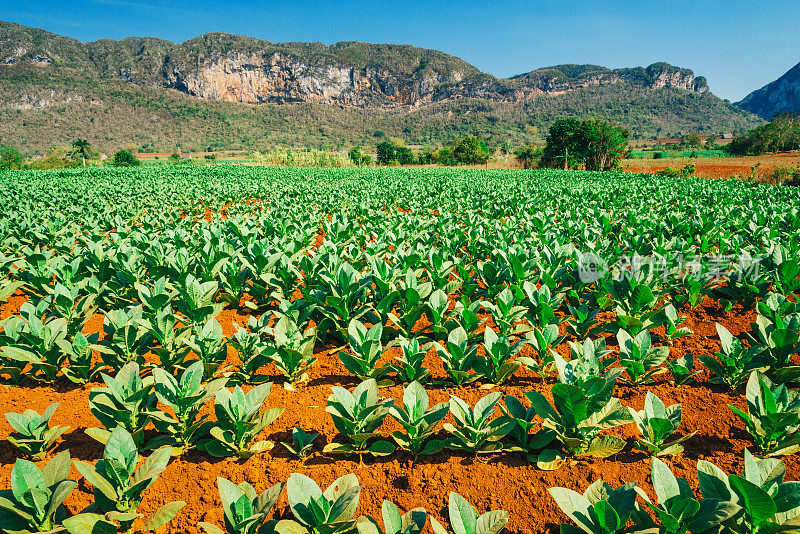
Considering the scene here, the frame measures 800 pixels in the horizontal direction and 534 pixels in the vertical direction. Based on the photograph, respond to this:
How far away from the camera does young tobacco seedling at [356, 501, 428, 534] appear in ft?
5.24

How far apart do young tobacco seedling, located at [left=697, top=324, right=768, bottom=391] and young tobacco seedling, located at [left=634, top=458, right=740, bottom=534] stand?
178 centimetres

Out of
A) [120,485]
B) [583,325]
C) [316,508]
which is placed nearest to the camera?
[316,508]

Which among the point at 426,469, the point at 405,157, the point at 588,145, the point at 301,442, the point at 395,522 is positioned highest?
the point at 405,157

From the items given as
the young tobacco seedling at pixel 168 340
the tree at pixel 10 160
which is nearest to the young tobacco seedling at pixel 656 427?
the young tobacco seedling at pixel 168 340

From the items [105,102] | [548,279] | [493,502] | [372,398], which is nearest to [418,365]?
[372,398]

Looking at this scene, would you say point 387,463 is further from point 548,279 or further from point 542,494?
point 548,279

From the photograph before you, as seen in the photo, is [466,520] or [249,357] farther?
[249,357]

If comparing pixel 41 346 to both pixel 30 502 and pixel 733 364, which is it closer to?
pixel 30 502

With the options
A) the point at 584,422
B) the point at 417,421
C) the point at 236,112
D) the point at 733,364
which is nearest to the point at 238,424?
the point at 417,421

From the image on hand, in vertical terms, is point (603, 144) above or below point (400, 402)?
above

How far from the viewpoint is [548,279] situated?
4.49 metres

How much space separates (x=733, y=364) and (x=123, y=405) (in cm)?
470

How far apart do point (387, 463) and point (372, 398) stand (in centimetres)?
43

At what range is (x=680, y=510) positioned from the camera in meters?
1.59
